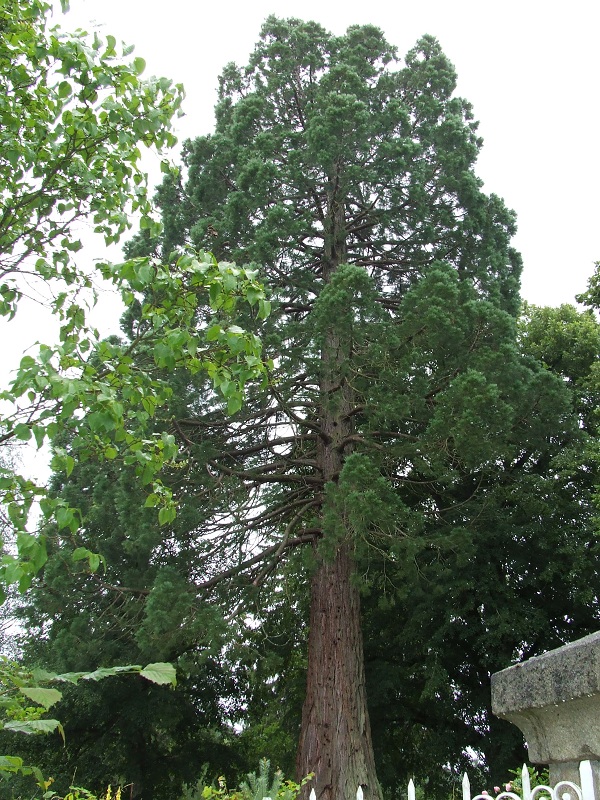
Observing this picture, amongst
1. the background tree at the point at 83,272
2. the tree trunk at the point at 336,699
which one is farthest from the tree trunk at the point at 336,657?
the background tree at the point at 83,272

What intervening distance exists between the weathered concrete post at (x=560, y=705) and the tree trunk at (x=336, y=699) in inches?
241

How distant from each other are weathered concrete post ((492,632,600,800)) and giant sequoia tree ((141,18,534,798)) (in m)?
5.43

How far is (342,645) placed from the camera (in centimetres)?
890

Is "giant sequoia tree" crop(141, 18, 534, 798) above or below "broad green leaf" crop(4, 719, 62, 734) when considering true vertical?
above

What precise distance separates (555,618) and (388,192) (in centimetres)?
816

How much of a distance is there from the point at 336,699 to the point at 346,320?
4445mm

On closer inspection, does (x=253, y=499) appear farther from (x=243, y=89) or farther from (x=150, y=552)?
(x=243, y=89)

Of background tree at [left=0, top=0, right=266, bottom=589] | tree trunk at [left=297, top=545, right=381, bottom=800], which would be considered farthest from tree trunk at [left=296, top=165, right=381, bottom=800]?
background tree at [left=0, top=0, right=266, bottom=589]

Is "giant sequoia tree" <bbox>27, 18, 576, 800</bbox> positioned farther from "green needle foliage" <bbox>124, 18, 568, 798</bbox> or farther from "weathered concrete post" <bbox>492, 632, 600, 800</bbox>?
"weathered concrete post" <bbox>492, 632, 600, 800</bbox>

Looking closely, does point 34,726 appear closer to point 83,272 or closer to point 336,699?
point 83,272

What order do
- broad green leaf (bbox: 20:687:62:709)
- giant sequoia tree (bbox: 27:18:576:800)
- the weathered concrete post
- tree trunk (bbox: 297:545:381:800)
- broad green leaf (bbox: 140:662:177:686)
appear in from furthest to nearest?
giant sequoia tree (bbox: 27:18:576:800), tree trunk (bbox: 297:545:381:800), broad green leaf (bbox: 140:662:177:686), broad green leaf (bbox: 20:687:62:709), the weathered concrete post

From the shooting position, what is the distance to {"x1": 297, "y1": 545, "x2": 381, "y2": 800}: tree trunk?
8008 millimetres

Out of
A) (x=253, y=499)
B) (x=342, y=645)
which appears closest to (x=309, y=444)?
(x=253, y=499)

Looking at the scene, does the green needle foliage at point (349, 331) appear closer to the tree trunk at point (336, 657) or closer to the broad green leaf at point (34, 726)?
the tree trunk at point (336, 657)
